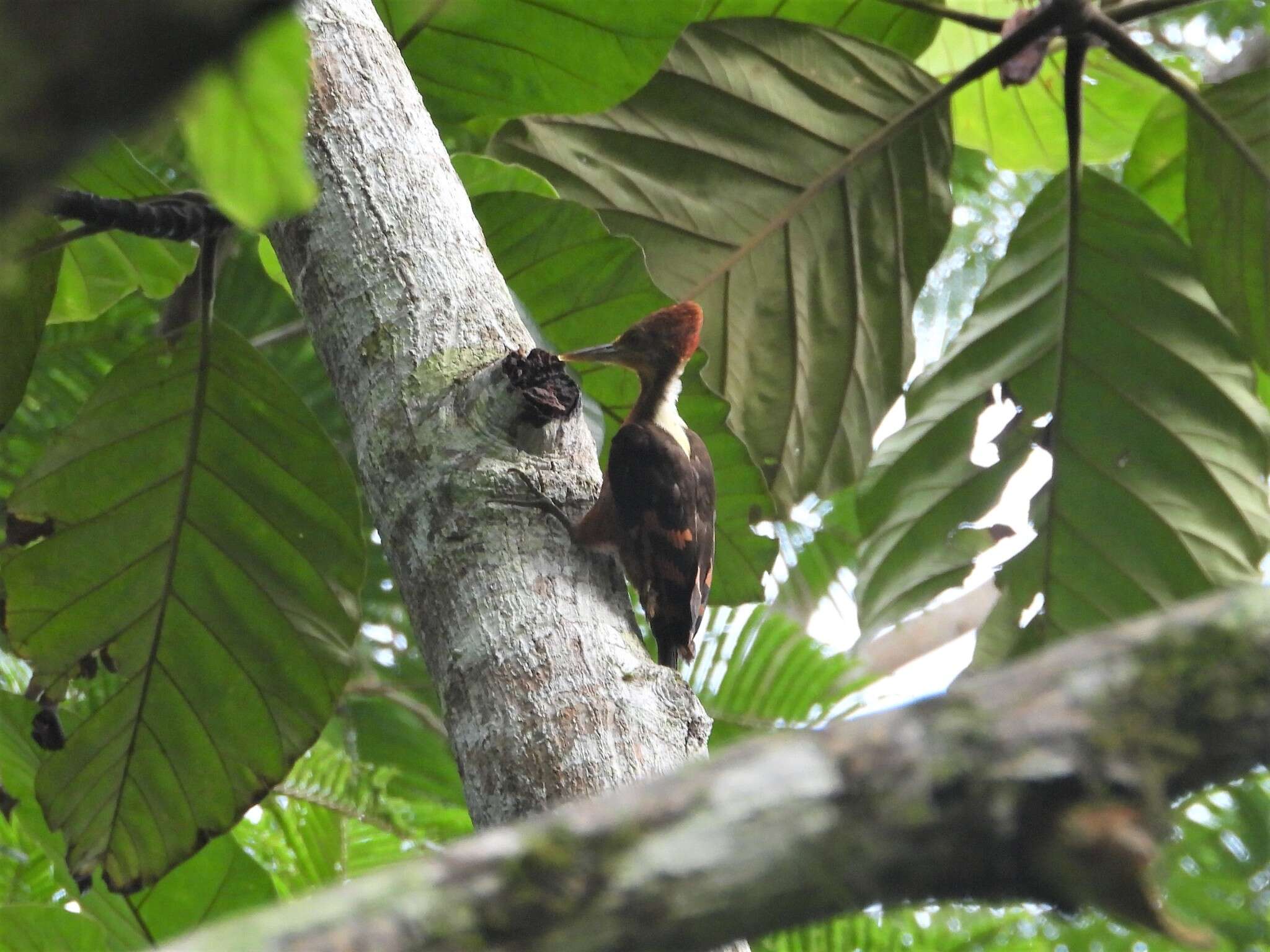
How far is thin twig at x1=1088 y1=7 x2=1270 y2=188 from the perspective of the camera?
7.91ft

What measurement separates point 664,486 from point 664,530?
76mm

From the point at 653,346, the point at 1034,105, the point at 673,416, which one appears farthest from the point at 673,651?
the point at 1034,105

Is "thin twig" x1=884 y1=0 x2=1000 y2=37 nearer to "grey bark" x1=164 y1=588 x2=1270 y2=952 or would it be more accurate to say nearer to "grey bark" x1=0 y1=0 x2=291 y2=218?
"grey bark" x1=164 y1=588 x2=1270 y2=952

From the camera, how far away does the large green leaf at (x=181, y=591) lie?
2.30m

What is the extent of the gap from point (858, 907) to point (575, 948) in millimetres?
128

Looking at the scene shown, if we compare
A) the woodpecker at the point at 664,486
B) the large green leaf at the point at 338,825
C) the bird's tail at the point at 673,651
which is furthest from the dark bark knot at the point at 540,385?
the large green leaf at the point at 338,825

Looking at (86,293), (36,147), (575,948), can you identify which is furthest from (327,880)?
(36,147)

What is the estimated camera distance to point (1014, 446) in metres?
2.88

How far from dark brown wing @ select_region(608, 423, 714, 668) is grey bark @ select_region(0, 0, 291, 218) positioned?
166 centimetres

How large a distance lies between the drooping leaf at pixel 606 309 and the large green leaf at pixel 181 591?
50 cm

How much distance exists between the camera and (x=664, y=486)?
2146 millimetres

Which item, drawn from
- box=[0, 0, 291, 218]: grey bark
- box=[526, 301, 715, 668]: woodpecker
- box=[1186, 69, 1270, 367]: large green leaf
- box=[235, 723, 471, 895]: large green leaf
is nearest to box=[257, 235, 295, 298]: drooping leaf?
box=[526, 301, 715, 668]: woodpecker

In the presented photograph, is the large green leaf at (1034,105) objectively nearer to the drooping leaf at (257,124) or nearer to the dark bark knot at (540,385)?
the dark bark knot at (540,385)

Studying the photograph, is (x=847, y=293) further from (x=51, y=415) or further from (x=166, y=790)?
(x=51, y=415)
